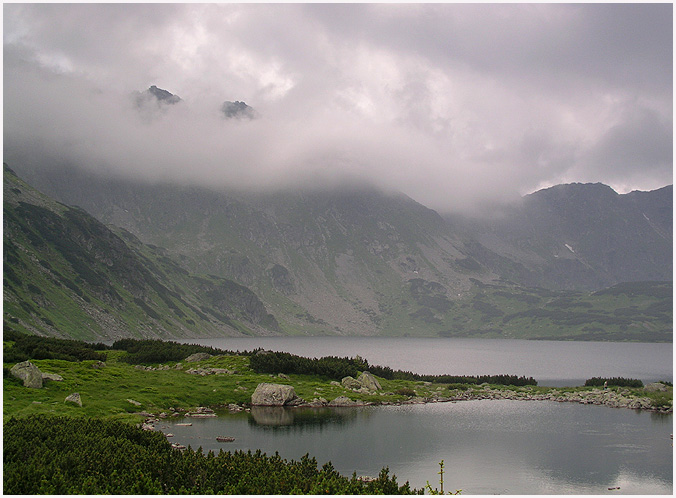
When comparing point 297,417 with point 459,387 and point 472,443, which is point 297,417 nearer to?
point 472,443

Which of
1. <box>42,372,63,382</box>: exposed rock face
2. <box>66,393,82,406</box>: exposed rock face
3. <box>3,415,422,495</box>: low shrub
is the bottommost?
<box>66,393,82,406</box>: exposed rock face

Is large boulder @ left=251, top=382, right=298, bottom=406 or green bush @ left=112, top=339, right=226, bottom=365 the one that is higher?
green bush @ left=112, top=339, right=226, bottom=365

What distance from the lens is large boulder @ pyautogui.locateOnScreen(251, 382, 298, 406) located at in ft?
219

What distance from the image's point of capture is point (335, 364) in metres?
92.4

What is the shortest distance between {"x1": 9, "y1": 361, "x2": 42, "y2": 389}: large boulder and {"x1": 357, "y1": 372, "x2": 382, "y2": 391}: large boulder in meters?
48.4

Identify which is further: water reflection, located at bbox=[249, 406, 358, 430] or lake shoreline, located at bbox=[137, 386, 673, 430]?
lake shoreline, located at bbox=[137, 386, 673, 430]

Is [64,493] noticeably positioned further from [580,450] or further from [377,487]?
[580,450]

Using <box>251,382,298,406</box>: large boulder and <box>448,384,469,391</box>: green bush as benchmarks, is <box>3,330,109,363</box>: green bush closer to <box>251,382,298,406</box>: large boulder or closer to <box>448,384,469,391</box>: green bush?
<box>251,382,298,406</box>: large boulder

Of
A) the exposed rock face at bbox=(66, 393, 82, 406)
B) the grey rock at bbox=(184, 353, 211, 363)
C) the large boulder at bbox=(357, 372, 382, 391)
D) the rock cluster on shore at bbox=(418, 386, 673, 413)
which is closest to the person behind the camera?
the exposed rock face at bbox=(66, 393, 82, 406)

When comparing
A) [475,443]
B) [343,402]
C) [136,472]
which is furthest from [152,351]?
[136,472]

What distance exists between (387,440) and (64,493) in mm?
34525

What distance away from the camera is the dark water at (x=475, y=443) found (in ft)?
130

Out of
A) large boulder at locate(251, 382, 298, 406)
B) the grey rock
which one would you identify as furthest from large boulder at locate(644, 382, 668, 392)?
the grey rock

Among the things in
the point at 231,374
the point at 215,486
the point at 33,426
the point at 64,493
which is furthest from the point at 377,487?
the point at 231,374
